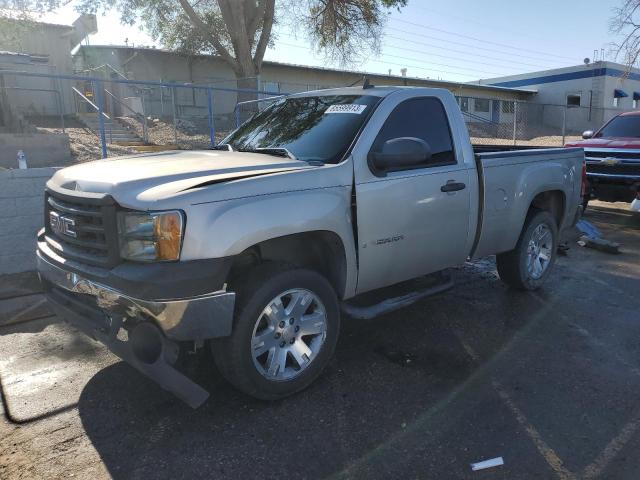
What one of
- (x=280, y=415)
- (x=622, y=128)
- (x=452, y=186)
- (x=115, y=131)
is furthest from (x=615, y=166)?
(x=115, y=131)

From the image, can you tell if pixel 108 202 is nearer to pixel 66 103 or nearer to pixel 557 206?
pixel 557 206

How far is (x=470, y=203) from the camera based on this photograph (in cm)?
454

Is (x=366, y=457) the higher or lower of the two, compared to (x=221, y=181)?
lower

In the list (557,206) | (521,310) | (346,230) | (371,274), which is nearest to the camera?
(346,230)

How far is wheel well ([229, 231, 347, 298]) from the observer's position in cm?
341

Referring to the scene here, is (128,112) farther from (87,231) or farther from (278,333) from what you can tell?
(278,333)

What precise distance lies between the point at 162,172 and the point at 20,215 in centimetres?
387

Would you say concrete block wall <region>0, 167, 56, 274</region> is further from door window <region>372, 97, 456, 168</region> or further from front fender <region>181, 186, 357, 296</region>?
Result: door window <region>372, 97, 456, 168</region>

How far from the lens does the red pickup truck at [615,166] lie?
9461 millimetres

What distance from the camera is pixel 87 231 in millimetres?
3176

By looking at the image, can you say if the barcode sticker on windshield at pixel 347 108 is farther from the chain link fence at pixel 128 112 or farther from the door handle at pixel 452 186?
the chain link fence at pixel 128 112

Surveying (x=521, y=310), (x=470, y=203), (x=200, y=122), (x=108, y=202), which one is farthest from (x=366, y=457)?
(x=200, y=122)

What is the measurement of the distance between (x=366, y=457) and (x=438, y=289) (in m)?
1.92

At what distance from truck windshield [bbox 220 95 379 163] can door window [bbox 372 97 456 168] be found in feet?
0.72
